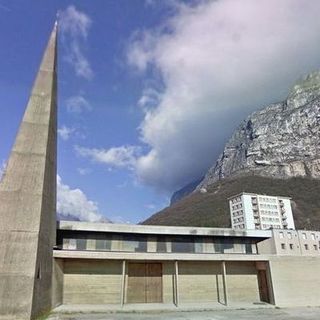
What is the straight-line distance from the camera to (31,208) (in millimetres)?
15383

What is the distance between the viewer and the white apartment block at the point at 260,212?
96.6 m

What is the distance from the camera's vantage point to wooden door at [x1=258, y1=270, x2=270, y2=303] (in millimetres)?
22375

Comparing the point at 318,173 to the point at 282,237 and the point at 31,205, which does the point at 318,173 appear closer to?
the point at 282,237

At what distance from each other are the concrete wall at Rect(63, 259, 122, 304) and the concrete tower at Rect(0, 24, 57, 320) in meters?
3.31

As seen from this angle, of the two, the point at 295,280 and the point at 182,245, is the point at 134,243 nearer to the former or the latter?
the point at 182,245

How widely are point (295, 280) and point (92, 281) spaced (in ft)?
43.6

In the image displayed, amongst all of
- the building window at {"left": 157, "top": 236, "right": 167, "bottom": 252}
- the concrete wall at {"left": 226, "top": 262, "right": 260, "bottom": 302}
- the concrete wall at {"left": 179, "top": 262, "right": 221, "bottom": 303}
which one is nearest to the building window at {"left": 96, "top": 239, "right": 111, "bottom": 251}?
the building window at {"left": 157, "top": 236, "right": 167, "bottom": 252}

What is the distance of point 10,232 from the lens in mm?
14625

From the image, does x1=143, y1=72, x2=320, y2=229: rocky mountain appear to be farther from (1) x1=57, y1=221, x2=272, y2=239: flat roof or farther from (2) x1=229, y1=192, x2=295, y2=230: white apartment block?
(1) x1=57, y1=221, x2=272, y2=239: flat roof

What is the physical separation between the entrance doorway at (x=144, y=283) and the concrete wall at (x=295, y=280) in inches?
297

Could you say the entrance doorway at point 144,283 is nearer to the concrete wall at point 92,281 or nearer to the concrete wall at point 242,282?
the concrete wall at point 92,281

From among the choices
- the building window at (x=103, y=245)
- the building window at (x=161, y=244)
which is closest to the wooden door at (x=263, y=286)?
the building window at (x=161, y=244)

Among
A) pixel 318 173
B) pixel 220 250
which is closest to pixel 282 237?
pixel 220 250

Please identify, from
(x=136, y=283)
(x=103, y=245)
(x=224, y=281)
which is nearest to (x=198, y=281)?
(x=224, y=281)
